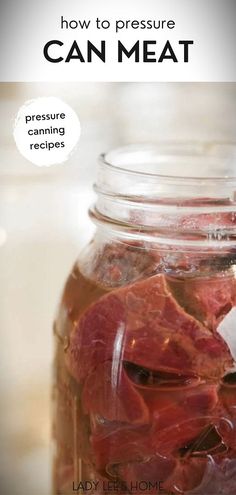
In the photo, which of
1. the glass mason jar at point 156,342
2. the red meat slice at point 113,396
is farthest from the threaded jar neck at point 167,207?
the red meat slice at point 113,396

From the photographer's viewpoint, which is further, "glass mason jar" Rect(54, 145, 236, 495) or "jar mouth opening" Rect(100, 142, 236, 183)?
"jar mouth opening" Rect(100, 142, 236, 183)

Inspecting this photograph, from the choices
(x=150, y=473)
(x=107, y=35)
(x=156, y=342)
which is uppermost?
(x=107, y=35)

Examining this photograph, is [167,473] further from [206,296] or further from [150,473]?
[206,296]

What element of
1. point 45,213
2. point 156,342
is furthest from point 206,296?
point 45,213

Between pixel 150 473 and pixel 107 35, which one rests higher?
pixel 107 35

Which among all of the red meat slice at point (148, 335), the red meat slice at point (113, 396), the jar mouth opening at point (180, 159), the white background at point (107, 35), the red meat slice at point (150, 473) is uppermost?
the white background at point (107, 35)

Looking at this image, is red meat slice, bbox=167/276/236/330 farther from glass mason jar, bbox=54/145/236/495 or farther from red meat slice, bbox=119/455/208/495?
red meat slice, bbox=119/455/208/495

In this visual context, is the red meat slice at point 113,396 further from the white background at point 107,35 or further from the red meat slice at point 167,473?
the white background at point 107,35

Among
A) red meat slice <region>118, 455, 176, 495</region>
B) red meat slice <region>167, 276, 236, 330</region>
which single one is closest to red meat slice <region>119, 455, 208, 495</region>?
red meat slice <region>118, 455, 176, 495</region>

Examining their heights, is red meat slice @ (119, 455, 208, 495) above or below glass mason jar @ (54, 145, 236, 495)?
below
